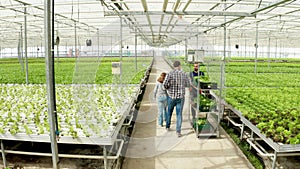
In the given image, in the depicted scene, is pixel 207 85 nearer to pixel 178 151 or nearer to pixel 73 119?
pixel 178 151

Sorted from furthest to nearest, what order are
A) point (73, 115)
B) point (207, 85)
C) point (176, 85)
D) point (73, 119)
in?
point (207, 85), point (176, 85), point (73, 115), point (73, 119)

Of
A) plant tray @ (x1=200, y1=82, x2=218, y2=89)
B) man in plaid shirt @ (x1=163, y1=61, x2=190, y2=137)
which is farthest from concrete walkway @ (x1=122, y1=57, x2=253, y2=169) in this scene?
plant tray @ (x1=200, y1=82, x2=218, y2=89)

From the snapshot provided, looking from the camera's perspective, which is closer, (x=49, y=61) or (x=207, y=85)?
(x=49, y=61)

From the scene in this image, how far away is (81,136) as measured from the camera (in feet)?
12.3

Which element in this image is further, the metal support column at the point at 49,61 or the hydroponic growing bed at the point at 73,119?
the hydroponic growing bed at the point at 73,119

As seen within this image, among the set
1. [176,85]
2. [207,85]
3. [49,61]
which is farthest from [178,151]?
[49,61]

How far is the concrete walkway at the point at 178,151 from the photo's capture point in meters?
4.36

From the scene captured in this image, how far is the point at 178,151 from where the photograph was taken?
4922mm

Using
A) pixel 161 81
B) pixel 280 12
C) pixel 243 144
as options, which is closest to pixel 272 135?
→ pixel 243 144

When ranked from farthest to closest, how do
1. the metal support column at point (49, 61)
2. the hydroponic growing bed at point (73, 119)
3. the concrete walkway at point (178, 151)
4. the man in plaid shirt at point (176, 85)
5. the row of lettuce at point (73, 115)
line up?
1. the man in plaid shirt at point (176, 85)
2. the concrete walkway at point (178, 151)
3. the row of lettuce at point (73, 115)
4. the hydroponic growing bed at point (73, 119)
5. the metal support column at point (49, 61)

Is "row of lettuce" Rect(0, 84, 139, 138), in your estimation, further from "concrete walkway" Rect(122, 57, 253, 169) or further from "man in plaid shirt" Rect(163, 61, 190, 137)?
"man in plaid shirt" Rect(163, 61, 190, 137)

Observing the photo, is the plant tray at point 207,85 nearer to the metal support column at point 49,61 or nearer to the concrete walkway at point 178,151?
the concrete walkway at point 178,151

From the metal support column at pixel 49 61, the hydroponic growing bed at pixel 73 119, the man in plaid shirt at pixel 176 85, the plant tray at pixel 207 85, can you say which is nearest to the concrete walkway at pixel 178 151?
the man in plaid shirt at pixel 176 85

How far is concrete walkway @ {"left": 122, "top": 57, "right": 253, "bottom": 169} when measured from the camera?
4355 mm
